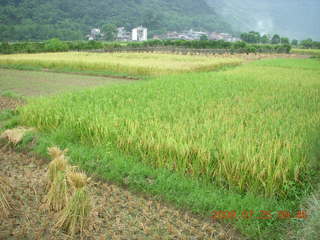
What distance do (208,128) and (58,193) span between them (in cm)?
251

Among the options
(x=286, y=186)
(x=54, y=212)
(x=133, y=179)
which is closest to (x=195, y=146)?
(x=133, y=179)

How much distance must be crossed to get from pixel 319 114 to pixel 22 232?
213 inches

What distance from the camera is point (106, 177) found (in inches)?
161

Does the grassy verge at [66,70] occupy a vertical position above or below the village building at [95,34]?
below

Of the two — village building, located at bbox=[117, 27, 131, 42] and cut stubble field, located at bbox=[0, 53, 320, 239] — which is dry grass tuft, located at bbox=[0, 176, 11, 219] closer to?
cut stubble field, located at bbox=[0, 53, 320, 239]

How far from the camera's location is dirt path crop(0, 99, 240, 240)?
292 cm

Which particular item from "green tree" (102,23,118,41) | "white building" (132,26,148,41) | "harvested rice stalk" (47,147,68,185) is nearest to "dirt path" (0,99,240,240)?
"harvested rice stalk" (47,147,68,185)

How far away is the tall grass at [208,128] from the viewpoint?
355cm


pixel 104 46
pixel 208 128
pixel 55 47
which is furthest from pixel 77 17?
pixel 208 128

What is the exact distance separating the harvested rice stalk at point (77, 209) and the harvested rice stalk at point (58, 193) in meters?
0.20

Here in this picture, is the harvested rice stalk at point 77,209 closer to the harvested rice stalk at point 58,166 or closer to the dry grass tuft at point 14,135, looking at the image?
the harvested rice stalk at point 58,166

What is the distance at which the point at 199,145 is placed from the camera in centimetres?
397

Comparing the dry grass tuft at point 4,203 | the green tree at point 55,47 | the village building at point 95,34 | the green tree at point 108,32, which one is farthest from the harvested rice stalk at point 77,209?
the green tree at point 108,32

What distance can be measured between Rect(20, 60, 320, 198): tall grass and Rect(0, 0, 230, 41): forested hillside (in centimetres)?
4814
